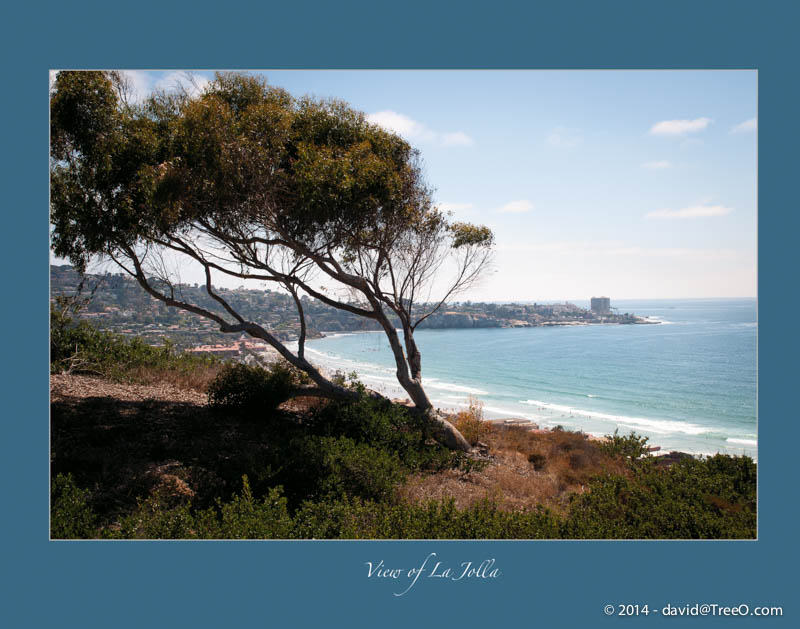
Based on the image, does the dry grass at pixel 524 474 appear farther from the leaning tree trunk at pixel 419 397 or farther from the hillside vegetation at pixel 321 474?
the leaning tree trunk at pixel 419 397

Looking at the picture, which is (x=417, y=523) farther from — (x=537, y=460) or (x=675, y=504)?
(x=537, y=460)

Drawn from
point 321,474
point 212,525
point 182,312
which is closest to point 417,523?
point 321,474

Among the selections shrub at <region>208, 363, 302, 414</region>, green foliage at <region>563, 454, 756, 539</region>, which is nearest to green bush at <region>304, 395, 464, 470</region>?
shrub at <region>208, 363, 302, 414</region>

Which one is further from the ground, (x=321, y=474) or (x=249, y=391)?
(x=249, y=391)

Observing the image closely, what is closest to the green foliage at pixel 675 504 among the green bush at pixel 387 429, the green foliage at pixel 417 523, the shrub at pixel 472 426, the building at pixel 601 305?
the green foliage at pixel 417 523

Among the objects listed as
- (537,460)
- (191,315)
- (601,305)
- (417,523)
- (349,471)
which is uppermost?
(601,305)

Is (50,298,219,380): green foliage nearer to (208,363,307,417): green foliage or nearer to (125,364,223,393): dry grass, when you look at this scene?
(125,364,223,393): dry grass
